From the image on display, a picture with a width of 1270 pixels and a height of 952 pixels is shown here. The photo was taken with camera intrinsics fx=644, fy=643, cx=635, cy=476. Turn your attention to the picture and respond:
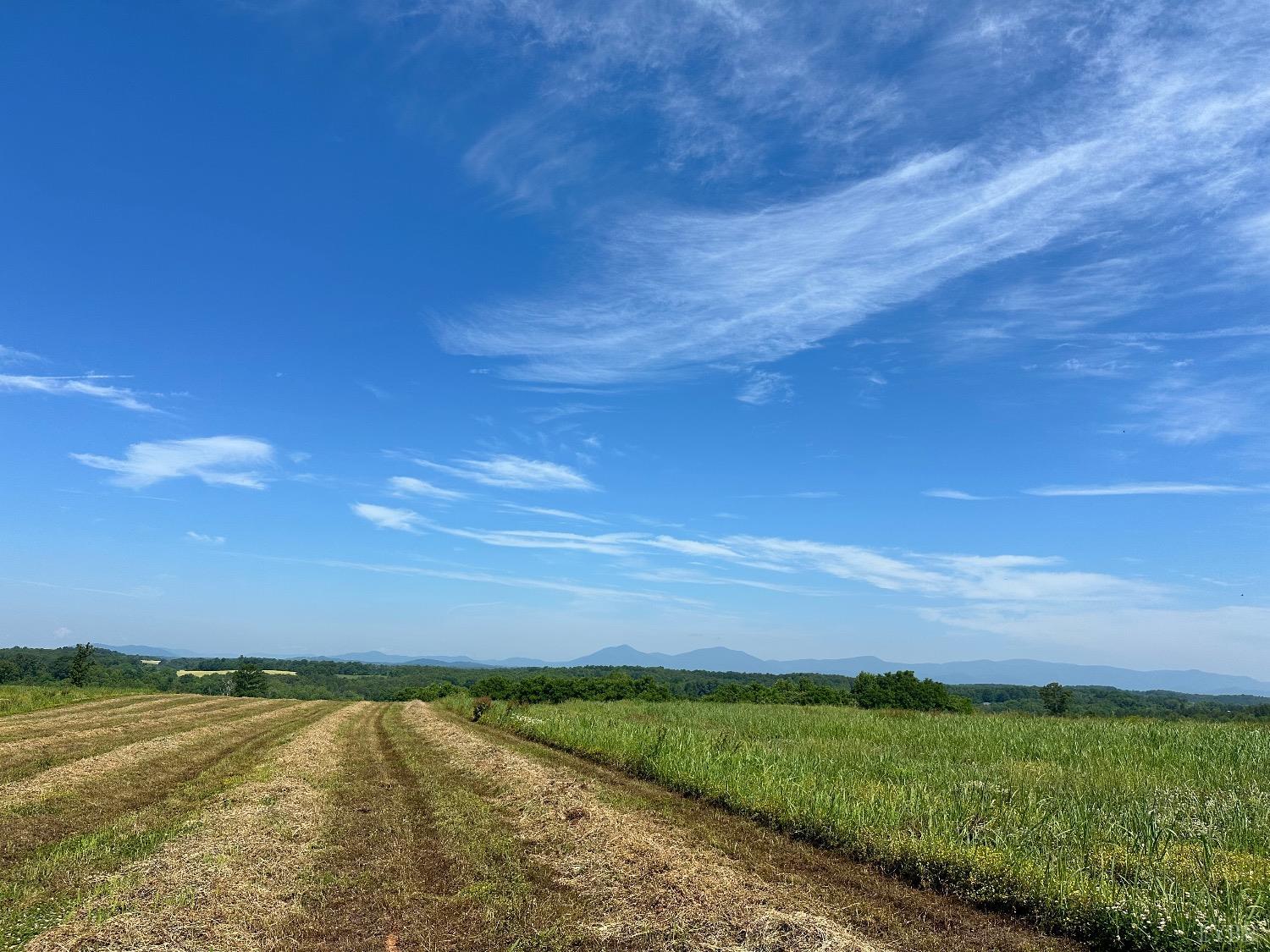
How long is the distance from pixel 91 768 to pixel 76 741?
7.81 metres

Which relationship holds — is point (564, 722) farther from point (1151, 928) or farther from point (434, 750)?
point (1151, 928)

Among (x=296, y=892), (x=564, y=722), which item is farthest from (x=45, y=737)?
(x=296, y=892)

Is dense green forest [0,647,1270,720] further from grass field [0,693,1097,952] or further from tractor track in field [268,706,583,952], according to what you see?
tractor track in field [268,706,583,952]

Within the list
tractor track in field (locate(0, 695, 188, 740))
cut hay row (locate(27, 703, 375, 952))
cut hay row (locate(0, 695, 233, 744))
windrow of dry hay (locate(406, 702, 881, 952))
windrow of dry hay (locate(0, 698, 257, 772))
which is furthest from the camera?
tractor track in field (locate(0, 695, 188, 740))

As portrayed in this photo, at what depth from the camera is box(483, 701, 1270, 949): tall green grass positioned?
23.9 ft

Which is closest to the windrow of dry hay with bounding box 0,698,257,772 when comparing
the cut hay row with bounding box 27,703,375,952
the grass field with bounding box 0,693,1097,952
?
the grass field with bounding box 0,693,1097,952

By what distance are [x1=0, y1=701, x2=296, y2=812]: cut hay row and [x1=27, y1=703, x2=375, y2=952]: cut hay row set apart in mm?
4744

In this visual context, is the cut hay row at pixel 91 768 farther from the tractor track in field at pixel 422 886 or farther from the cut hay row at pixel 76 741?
the tractor track in field at pixel 422 886

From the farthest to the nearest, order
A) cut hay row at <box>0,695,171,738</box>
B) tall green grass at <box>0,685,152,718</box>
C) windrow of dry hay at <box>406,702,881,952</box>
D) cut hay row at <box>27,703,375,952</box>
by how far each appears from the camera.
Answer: tall green grass at <box>0,685,152,718</box> → cut hay row at <box>0,695,171,738</box> → windrow of dry hay at <box>406,702,881,952</box> → cut hay row at <box>27,703,375,952</box>

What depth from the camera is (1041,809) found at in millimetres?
10617

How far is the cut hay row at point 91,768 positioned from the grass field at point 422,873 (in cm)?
12

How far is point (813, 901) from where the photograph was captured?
8391 mm

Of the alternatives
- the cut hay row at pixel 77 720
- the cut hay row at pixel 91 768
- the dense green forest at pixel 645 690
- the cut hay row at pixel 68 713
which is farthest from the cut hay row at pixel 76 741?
the dense green forest at pixel 645 690

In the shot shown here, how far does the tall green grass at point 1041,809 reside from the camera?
23.9 ft
